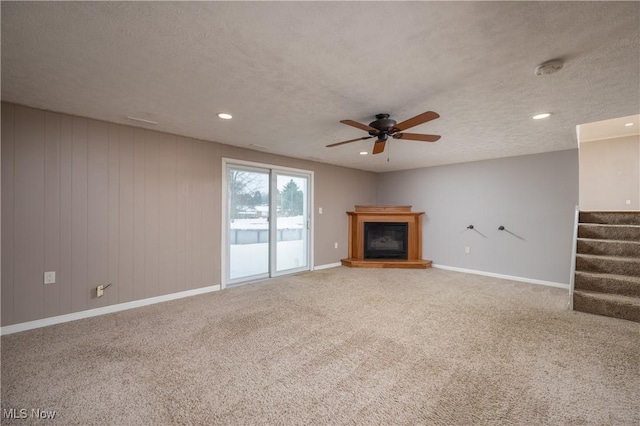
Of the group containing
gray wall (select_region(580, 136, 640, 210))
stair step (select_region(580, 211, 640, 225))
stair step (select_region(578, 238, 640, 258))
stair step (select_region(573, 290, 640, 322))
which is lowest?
stair step (select_region(573, 290, 640, 322))

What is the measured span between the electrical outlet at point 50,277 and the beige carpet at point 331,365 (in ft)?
1.58

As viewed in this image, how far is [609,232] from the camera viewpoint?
404 centimetres

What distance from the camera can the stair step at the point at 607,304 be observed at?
314cm

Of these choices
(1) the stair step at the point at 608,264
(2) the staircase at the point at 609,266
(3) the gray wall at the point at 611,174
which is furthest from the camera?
(3) the gray wall at the point at 611,174

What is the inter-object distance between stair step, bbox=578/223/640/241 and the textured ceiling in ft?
5.96

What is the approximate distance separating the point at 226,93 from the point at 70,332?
283 centimetres

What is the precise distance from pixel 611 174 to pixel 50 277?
9403 mm

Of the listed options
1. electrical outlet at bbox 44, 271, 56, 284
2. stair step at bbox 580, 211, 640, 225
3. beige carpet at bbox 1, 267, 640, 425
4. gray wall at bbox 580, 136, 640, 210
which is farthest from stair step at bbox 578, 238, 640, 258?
electrical outlet at bbox 44, 271, 56, 284

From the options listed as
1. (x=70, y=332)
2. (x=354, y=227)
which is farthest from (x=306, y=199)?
(x=70, y=332)

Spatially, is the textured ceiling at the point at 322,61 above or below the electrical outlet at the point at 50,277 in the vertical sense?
above

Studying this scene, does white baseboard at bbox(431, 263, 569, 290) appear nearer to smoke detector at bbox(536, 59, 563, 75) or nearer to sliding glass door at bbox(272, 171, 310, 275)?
sliding glass door at bbox(272, 171, 310, 275)

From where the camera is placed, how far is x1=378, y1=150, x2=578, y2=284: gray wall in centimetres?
466

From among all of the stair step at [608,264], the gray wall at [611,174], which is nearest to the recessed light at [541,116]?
the stair step at [608,264]

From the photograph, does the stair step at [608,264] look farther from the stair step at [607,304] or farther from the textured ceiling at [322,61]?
the textured ceiling at [322,61]
